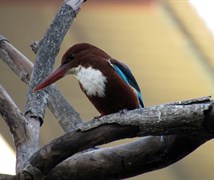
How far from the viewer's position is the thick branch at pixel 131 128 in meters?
1.04

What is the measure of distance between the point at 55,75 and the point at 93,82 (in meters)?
0.13

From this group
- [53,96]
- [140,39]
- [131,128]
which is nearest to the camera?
[131,128]

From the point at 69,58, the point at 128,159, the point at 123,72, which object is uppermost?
the point at 69,58

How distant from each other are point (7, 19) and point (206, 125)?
1.79 meters

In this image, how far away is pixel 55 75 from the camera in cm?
146

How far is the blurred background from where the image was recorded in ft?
8.43

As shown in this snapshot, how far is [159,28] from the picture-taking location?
265 cm

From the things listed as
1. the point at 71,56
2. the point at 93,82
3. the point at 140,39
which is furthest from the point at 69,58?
the point at 140,39

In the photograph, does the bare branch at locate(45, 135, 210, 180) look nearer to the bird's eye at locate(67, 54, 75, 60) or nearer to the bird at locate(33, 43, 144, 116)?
the bird at locate(33, 43, 144, 116)

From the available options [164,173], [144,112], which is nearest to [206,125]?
[144,112]

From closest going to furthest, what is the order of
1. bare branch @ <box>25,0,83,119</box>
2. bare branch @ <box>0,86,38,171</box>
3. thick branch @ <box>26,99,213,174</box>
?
thick branch @ <box>26,99,213,174</box>
bare branch @ <box>0,86,38,171</box>
bare branch @ <box>25,0,83,119</box>

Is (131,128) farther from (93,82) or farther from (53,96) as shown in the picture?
(53,96)

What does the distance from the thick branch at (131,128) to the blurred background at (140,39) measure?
1404 mm

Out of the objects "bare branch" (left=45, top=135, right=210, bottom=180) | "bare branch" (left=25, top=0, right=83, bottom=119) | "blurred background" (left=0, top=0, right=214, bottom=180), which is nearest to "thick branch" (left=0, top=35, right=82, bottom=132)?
"bare branch" (left=25, top=0, right=83, bottom=119)
